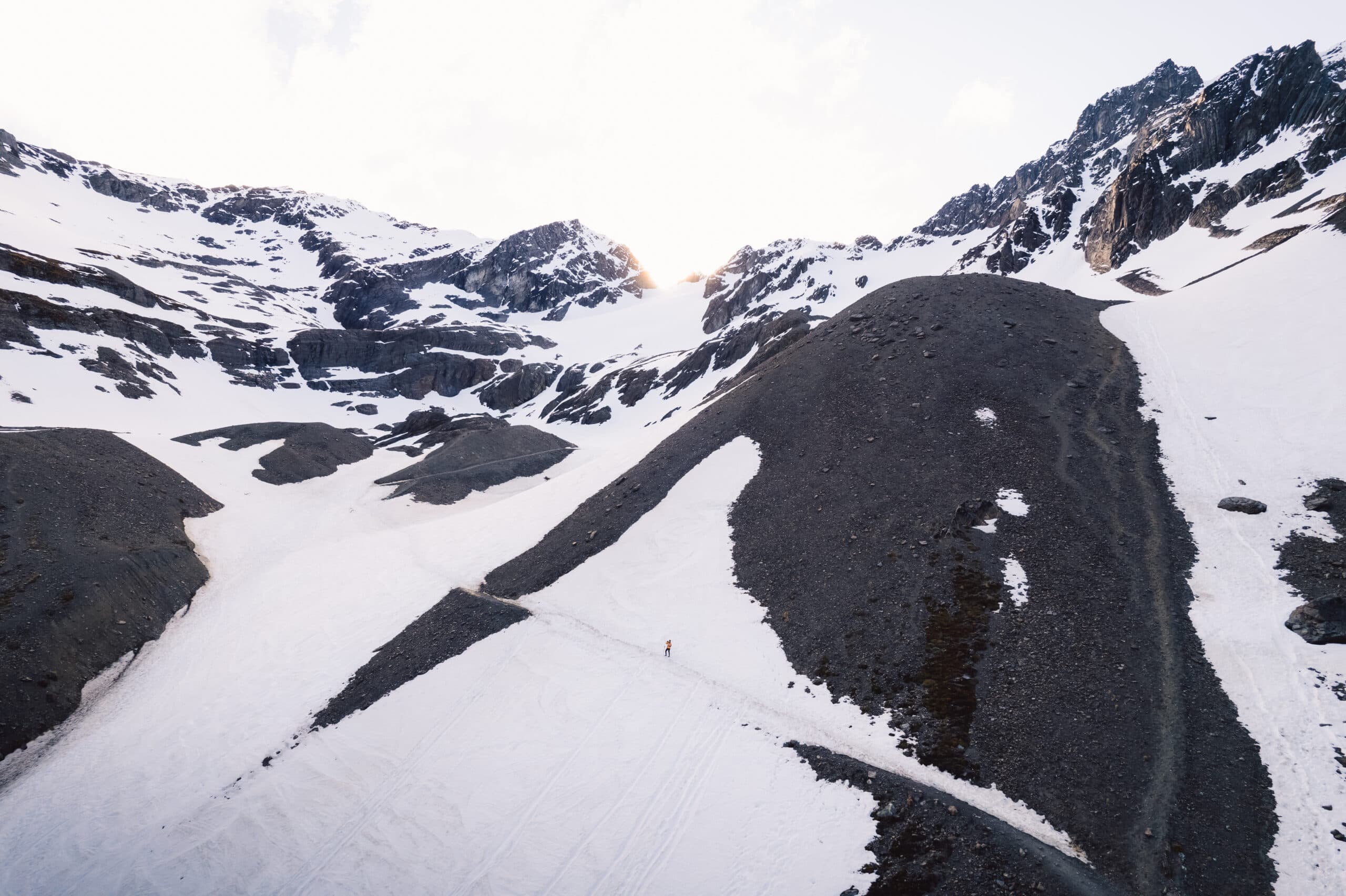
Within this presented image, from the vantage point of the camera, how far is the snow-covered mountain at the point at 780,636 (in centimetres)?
1350

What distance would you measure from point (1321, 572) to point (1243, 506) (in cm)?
444

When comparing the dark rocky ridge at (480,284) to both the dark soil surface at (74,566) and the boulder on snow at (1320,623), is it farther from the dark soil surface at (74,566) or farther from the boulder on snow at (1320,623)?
the boulder on snow at (1320,623)

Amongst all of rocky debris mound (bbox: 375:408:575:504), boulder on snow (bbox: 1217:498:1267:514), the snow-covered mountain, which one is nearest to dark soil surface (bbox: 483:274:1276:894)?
the snow-covered mountain

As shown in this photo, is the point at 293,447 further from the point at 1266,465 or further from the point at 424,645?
the point at 1266,465

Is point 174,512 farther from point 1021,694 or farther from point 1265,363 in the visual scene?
point 1265,363

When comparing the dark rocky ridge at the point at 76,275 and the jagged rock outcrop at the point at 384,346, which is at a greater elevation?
the dark rocky ridge at the point at 76,275

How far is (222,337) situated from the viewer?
109812 mm

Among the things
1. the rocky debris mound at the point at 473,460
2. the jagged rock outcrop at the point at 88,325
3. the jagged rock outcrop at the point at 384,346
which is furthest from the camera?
the jagged rock outcrop at the point at 384,346

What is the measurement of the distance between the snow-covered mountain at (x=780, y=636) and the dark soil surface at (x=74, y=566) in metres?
0.21

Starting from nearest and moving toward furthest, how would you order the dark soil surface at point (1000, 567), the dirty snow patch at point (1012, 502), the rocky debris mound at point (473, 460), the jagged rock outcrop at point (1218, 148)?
the dark soil surface at point (1000, 567)
the dirty snow patch at point (1012, 502)
the rocky debris mound at point (473, 460)
the jagged rock outcrop at point (1218, 148)

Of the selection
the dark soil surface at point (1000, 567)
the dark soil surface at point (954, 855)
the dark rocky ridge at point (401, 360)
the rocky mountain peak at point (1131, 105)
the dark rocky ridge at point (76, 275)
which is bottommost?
the dark soil surface at point (954, 855)

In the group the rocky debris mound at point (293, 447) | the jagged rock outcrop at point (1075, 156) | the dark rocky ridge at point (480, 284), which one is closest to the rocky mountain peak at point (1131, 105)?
the jagged rock outcrop at point (1075, 156)

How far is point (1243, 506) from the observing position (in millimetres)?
→ 20625

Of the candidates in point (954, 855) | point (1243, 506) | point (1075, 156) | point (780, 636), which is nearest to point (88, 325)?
point (780, 636)
